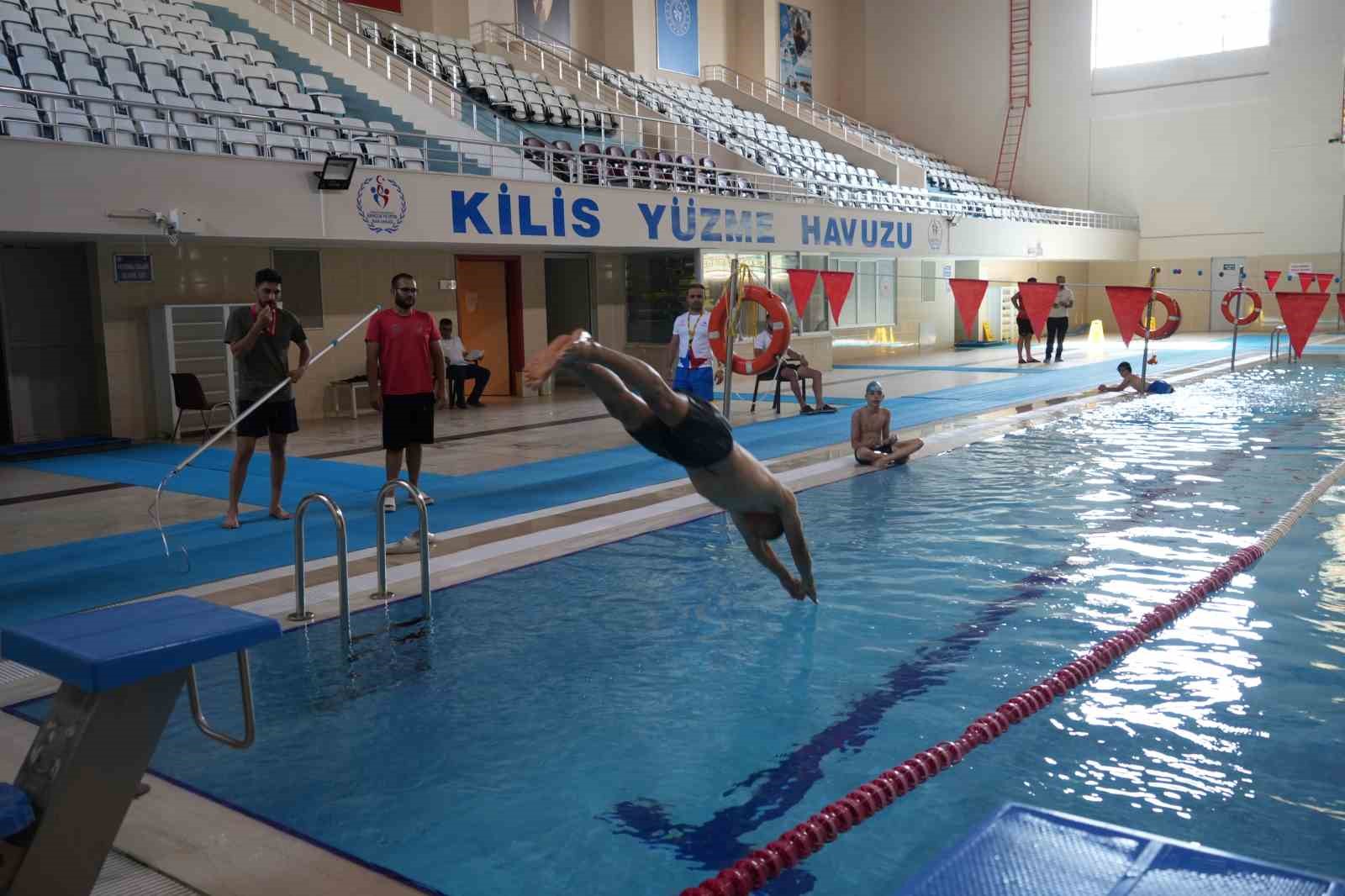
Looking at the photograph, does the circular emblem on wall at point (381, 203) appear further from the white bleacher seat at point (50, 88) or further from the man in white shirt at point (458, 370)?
the white bleacher seat at point (50, 88)

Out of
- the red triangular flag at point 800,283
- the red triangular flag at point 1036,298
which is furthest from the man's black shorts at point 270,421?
the red triangular flag at point 1036,298

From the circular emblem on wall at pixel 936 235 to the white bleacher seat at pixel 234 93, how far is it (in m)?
13.2

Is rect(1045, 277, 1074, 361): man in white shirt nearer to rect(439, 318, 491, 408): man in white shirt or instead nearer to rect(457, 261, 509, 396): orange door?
rect(457, 261, 509, 396): orange door

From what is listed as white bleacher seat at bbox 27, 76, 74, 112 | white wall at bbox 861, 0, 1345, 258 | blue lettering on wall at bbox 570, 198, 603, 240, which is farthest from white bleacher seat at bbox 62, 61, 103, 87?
white wall at bbox 861, 0, 1345, 258

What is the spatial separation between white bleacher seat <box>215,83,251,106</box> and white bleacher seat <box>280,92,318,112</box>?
0.54 meters

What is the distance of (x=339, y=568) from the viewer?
4957 millimetres

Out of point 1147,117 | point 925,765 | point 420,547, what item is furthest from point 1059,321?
point 925,765

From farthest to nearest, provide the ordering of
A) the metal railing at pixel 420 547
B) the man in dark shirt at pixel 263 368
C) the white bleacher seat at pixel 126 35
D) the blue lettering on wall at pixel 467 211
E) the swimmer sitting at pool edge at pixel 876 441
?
the white bleacher seat at pixel 126 35
the blue lettering on wall at pixel 467 211
the swimmer sitting at pool edge at pixel 876 441
the man in dark shirt at pixel 263 368
the metal railing at pixel 420 547

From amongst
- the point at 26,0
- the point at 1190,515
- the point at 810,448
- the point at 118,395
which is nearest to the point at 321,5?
the point at 26,0

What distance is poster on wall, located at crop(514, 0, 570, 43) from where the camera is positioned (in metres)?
22.1

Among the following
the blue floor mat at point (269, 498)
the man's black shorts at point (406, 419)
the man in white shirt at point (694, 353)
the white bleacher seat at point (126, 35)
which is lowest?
the blue floor mat at point (269, 498)

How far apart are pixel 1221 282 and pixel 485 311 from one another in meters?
20.9

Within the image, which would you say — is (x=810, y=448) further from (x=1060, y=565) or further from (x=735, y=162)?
(x=735, y=162)

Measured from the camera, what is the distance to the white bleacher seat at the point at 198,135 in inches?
442
